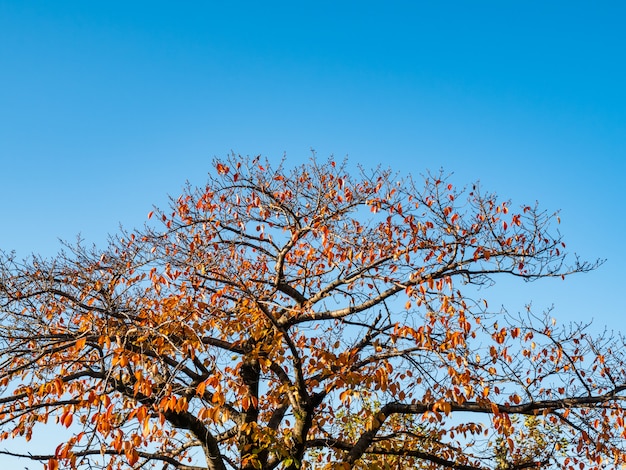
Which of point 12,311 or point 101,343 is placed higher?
point 12,311

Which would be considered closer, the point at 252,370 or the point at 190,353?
the point at 190,353

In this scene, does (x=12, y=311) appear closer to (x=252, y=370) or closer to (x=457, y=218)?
(x=252, y=370)

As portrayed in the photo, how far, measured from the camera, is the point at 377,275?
501 inches

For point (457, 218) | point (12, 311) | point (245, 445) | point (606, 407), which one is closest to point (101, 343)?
point (12, 311)

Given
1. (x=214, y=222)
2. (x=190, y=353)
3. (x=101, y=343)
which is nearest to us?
(x=101, y=343)

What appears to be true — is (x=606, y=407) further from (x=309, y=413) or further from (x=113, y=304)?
(x=113, y=304)

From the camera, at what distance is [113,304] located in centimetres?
1122

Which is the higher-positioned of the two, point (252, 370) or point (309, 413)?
point (252, 370)

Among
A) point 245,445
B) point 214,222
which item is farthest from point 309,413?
point 214,222

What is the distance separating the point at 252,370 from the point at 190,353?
2904 millimetres

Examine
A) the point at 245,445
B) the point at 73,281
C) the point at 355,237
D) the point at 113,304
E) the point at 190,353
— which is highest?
the point at 355,237

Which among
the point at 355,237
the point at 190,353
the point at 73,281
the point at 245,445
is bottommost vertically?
the point at 245,445

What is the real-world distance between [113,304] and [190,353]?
1.74 m

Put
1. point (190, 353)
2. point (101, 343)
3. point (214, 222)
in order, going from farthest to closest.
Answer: point (214, 222), point (190, 353), point (101, 343)
